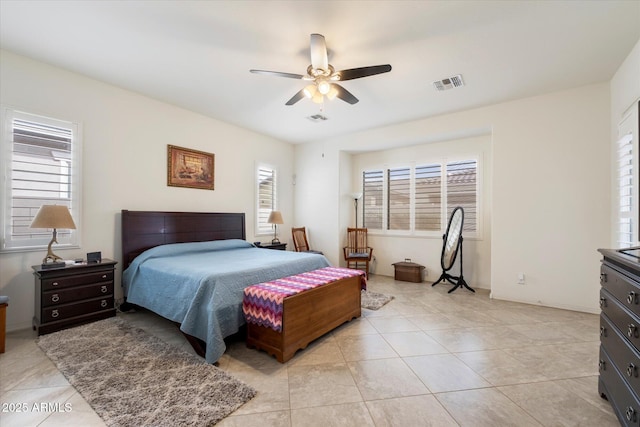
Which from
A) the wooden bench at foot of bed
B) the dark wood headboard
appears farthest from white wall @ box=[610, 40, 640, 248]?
the dark wood headboard

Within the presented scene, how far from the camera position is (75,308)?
295 centimetres

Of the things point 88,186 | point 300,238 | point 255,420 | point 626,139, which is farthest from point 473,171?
point 88,186

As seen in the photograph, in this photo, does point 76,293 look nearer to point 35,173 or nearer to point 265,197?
point 35,173

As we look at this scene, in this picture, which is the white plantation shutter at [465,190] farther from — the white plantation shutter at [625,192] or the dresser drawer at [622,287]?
the dresser drawer at [622,287]

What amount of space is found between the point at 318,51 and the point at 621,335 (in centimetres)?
290

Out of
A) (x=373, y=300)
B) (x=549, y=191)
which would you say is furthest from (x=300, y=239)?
(x=549, y=191)

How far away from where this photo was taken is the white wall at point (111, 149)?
2.95m

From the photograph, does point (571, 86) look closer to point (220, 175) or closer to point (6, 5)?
point (220, 175)

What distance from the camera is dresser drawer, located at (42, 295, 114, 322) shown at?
109 inches

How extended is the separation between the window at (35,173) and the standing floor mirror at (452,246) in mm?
5388

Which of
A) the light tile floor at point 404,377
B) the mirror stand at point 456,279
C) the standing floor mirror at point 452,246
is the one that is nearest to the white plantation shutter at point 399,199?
the standing floor mirror at point 452,246

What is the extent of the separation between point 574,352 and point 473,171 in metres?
3.16

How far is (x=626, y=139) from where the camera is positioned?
2926mm

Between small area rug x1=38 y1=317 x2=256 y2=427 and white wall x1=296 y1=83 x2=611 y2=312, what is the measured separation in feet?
13.2
